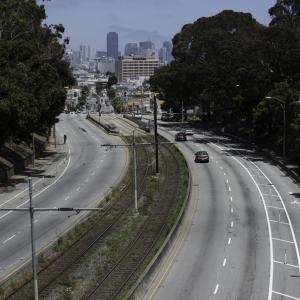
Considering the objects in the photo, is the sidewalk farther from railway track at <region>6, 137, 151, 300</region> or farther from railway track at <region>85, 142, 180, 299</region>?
railway track at <region>85, 142, 180, 299</region>

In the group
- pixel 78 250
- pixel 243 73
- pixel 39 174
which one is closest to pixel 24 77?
pixel 39 174

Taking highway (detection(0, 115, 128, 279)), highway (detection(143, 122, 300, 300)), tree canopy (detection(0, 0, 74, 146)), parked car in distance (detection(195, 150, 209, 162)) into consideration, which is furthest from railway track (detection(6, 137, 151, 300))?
parked car in distance (detection(195, 150, 209, 162))

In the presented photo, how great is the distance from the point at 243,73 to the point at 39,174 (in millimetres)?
38273

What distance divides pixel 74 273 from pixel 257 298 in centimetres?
935

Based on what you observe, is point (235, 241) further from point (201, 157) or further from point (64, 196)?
point (201, 157)

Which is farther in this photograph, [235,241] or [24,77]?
[24,77]

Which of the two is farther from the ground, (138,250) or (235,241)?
(138,250)

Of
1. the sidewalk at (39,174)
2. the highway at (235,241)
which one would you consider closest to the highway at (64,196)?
the sidewalk at (39,174)

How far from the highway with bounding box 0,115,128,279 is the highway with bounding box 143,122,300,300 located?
8280mm

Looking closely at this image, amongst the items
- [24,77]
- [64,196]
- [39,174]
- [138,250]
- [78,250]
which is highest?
[24,77]

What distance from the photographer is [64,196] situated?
60.8 m

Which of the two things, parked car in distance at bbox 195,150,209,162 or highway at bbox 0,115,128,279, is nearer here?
highway at bbox 0,115,128,279

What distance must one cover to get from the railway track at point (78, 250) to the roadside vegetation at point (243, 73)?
2187 cm

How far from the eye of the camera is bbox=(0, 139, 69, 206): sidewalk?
62031 mm
